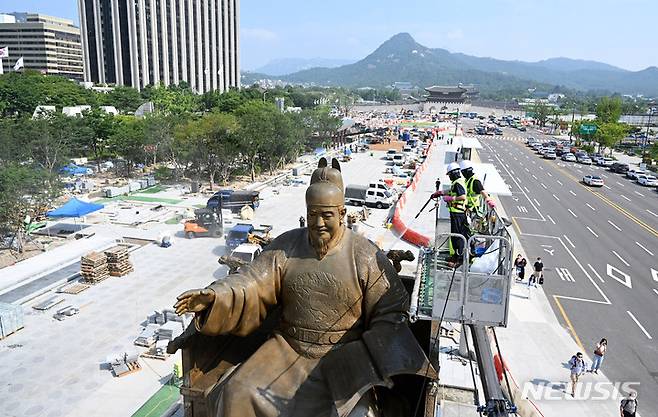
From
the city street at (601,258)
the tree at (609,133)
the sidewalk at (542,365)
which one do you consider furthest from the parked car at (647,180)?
the sidewalk at (542,365)

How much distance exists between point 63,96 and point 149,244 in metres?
52.6

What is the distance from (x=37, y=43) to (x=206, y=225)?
11369 centimetres

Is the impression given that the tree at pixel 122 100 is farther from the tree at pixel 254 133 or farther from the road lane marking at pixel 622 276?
the road lane marking at pixel 622 276

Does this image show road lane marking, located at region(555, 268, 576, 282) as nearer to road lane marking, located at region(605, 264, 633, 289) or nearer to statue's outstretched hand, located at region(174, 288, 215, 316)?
road lane marking, located at region(605, 264, 633, 289)

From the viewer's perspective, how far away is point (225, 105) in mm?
76438

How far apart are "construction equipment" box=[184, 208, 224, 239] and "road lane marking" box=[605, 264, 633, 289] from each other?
18943 millimetres

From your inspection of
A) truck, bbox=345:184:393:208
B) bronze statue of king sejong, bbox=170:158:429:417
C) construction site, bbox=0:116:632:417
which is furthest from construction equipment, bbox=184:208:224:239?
bronze statue of king sejong, bbox=170:158:429:417

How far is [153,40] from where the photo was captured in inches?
4119

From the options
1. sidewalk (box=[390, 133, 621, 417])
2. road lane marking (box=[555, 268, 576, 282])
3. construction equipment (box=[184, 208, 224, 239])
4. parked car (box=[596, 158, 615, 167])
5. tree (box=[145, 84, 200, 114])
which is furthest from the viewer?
tree (box=[145, 84, 200, 114])

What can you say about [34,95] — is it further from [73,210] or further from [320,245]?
[320,245]

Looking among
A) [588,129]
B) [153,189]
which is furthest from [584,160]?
[153,189]

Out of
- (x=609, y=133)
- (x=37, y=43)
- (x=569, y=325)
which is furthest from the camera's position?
(x=37, y=43)

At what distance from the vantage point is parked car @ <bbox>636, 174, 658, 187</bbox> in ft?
146

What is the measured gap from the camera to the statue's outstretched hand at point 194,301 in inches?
203
